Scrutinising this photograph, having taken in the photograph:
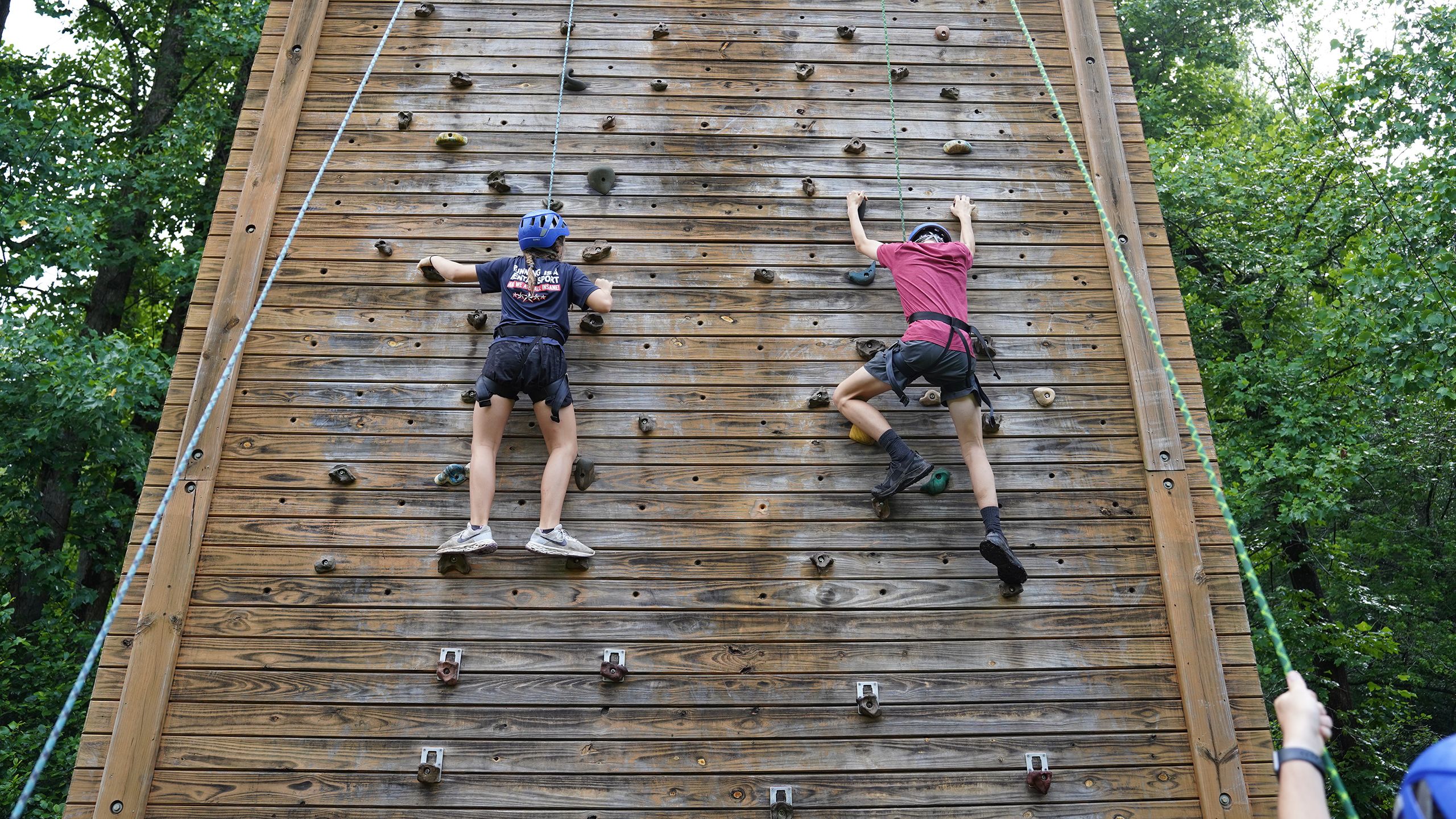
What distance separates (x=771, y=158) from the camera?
202 inches

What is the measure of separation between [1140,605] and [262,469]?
12.7ft

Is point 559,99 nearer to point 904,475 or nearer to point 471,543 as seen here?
point 471,543

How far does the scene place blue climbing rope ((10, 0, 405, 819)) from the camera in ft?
8.98

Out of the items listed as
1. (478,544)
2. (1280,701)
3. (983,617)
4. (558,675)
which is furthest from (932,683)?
(1280,701)

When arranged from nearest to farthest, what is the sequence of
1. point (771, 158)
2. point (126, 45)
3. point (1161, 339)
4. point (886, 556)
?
point (886, 556) → point (1161, 339) → point (771, 158) → point (126, 45)

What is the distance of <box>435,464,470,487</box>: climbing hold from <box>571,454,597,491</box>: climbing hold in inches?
18.0

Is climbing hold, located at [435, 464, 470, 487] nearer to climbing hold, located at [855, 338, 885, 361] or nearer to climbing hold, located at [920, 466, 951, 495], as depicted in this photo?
climbing hold, located at [855, 338, 885, 361]

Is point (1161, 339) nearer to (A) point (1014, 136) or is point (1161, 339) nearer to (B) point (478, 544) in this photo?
(A) point (1014, 136)

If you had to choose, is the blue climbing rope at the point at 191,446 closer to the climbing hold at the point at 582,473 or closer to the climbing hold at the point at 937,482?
the climbing hold at the point at 582,473

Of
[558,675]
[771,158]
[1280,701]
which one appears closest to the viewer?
[1280,701]

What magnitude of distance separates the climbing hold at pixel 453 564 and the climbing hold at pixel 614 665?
0.69 m

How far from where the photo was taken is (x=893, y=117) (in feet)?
17.3

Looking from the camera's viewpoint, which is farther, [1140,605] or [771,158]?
[771,158]

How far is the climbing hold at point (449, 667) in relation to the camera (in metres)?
3.85
